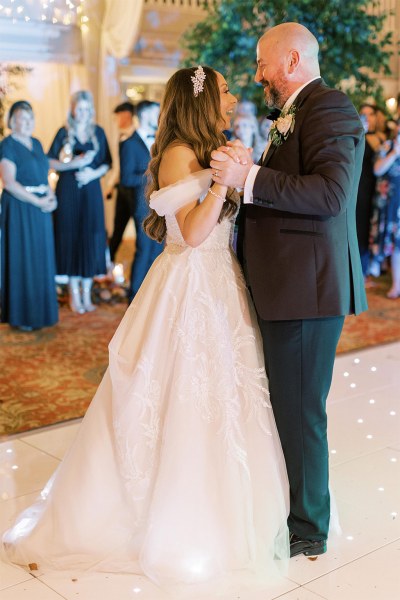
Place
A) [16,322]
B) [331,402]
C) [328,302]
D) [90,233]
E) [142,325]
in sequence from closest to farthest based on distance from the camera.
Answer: [328,302] < [142,325] < [331,402] < [16,322] < [90,233]

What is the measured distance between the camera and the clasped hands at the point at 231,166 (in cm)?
242

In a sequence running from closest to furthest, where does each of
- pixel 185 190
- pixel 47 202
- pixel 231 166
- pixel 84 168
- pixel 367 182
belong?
pixel 231 166 < pixel 185 190 < pixel 47 202 < pixel 84 168 < pixel 367 182

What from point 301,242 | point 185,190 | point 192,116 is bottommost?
point 301,242

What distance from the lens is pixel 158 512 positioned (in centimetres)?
255

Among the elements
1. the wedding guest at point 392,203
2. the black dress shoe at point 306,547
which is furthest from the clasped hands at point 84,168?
the black dress shoe at point 306,547

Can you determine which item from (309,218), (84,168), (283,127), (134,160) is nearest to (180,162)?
(283,127)

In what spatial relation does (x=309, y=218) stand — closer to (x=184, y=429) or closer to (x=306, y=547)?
(x=184, y=429)

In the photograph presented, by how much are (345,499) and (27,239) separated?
359 cm

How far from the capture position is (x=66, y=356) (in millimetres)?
5340

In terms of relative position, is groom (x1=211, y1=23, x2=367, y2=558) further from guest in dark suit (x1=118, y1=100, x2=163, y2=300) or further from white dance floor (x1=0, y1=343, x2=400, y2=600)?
guest in dark suit (x1=118, y1=100, x2=163, y2=300)

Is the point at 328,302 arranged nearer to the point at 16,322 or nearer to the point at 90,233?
the point at 16,322

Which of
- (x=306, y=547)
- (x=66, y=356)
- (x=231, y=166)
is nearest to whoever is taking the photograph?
(x=231, y=166)

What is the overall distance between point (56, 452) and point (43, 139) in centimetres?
652

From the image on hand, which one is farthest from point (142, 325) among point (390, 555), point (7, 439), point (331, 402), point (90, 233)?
point (90, 233)
